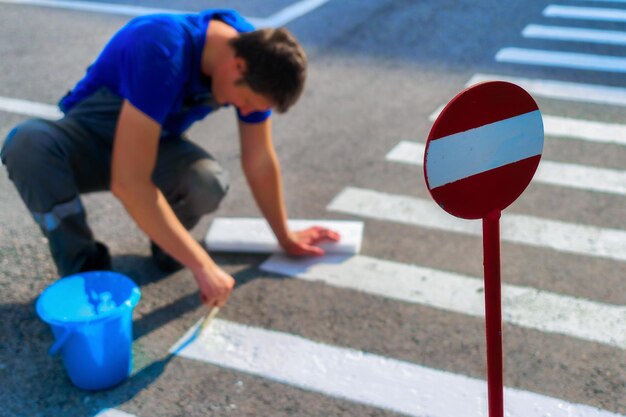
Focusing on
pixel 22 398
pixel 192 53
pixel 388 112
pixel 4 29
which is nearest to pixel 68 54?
pixel 4 29

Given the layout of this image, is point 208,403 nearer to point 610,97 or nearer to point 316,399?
point 316,399

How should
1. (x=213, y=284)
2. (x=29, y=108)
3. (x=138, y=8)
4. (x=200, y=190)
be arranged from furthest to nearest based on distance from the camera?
(x=138, y=8) < (x=29, y=108) < (x=200, y=190) < (x=213, y=284)

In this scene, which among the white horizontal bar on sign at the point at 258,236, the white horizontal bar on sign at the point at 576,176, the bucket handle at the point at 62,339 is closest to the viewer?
the bucket handle at the point at 62,339

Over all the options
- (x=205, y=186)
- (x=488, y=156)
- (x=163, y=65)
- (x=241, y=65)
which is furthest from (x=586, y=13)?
(x=488, y=156)

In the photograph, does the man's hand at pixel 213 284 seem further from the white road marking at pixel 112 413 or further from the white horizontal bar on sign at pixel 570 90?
the white horizontal bar on sign at pixel 570 90

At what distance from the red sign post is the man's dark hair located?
133cm

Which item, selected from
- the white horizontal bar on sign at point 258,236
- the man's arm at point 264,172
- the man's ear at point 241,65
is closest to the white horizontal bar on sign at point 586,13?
the white horizontal bar on sign at point 258,236

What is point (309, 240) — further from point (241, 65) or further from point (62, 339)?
point (62, 339)

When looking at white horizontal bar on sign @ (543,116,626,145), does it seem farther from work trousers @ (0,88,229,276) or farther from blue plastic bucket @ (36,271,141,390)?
blue plastic bucket @ (36,271,141,390)

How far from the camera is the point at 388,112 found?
6.53 m

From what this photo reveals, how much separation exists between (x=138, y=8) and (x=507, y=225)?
21.1 ft

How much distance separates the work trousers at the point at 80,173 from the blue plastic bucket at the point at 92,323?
1.77 feet

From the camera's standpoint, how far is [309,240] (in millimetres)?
4410

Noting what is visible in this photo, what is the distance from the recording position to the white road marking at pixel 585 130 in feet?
19.6
